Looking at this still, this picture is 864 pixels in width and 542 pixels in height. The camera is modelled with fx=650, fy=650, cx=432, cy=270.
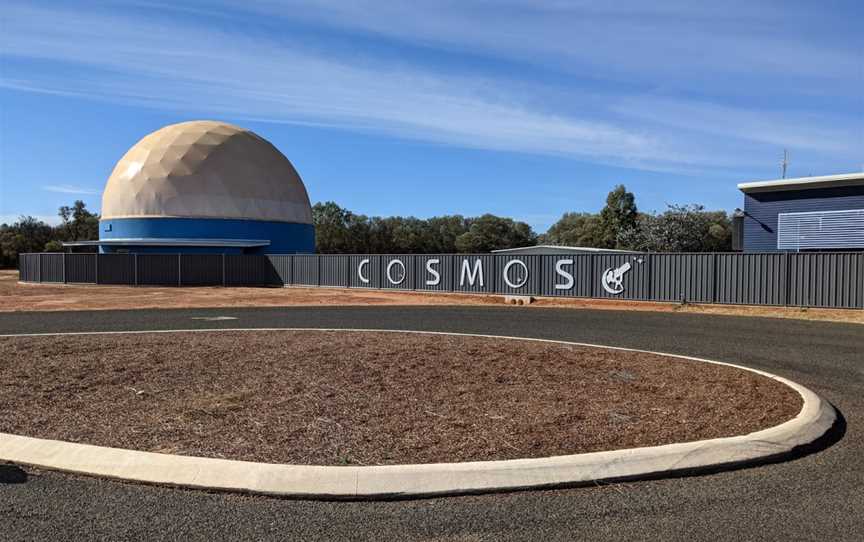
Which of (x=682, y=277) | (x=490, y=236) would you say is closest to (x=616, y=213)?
(x=490, y=236)

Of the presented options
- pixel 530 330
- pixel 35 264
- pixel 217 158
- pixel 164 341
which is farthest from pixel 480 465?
pixel 217 158

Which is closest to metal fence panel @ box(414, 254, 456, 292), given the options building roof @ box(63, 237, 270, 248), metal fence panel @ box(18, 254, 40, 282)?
building roof @ box(63, 237, 270, 248)

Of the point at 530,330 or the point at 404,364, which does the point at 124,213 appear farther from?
the point at 404,364

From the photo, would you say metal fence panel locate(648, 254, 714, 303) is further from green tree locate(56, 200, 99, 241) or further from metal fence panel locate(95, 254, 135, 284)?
green tree locate(56, 200, 99, 241)

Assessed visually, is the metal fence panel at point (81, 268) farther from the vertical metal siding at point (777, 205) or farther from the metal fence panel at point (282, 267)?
the vertical metal siding at point (777, 205)

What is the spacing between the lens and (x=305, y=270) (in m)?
39.8

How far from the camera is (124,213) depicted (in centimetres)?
5119

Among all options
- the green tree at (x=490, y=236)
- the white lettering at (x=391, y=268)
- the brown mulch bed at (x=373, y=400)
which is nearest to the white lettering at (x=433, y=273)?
the white lettering at (x=391, y=268)

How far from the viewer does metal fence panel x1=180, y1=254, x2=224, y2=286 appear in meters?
40.5

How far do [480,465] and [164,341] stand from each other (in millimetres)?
8943

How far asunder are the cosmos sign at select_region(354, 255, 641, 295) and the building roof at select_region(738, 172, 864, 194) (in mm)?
10074

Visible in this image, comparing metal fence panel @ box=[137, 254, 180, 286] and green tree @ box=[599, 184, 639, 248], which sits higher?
green tree @ box=[599, 184, 639, 248]

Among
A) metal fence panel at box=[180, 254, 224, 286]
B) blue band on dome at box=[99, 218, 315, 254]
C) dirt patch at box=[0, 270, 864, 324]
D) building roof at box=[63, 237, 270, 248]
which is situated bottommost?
dirt patch at box=[0, 270, 864, 324]

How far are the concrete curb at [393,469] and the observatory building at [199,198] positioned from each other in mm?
45205
